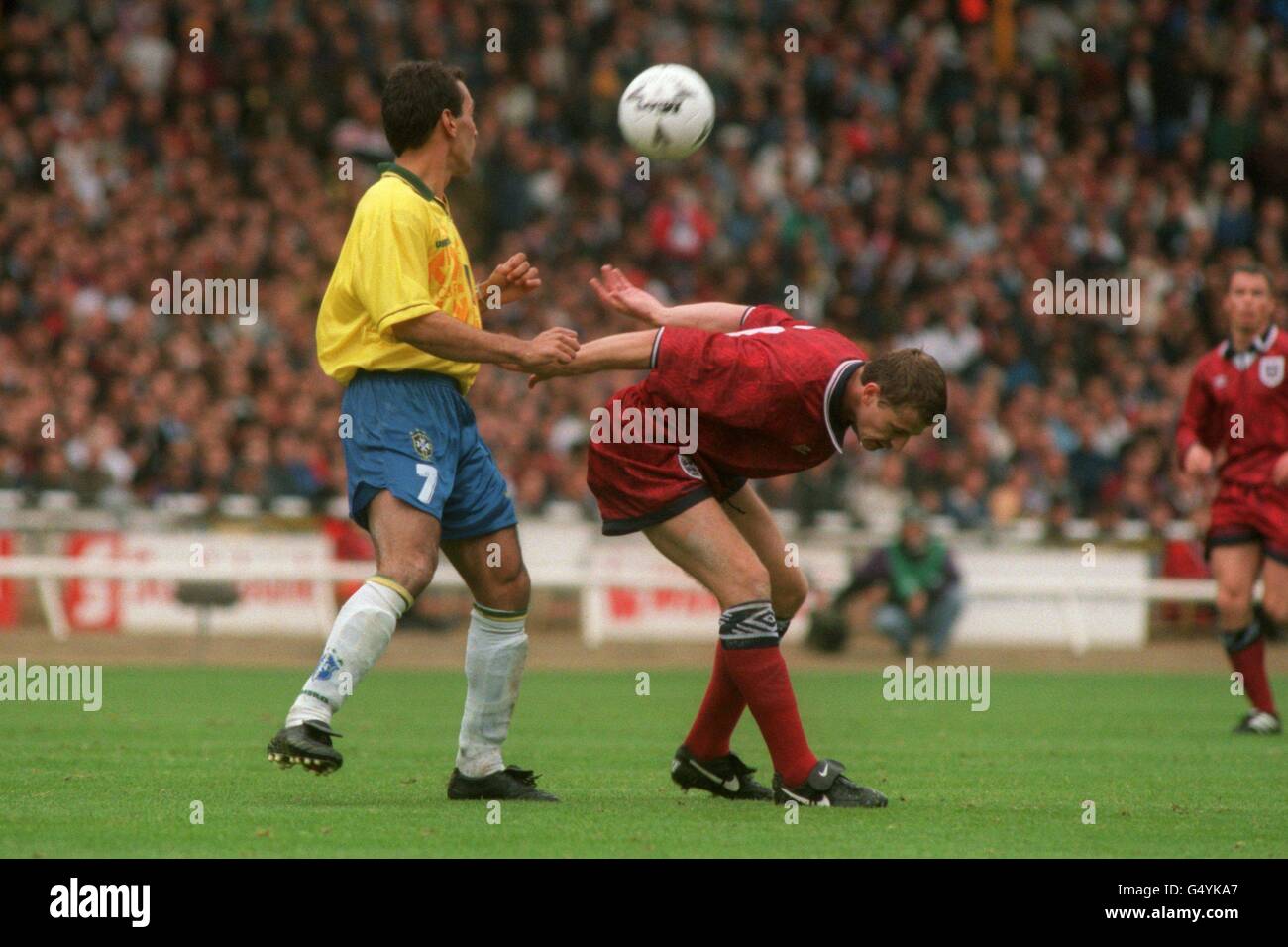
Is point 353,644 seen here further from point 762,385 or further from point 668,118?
point 668,118

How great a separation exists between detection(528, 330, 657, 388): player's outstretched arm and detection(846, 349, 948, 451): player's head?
80 cm

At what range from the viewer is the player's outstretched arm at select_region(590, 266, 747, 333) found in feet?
24.3

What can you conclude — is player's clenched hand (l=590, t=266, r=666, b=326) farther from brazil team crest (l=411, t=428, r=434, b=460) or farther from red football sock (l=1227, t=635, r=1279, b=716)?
red football sock (l=1227, t=635, r=1279, b=716)

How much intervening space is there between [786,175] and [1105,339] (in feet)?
13.6

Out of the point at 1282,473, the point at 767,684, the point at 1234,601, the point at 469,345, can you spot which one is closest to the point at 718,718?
the point at 767,684

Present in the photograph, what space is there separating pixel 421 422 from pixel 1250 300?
5980 mm

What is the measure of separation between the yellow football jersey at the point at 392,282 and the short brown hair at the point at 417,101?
15 centimetres

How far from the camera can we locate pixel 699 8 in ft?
78.1

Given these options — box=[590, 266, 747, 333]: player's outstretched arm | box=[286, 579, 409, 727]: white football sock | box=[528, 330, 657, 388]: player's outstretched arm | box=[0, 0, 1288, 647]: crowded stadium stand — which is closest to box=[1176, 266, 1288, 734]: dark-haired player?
box=[590, 266, 747, 333]: player's outstretched arm

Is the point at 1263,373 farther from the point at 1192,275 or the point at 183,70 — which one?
the point at 183,70

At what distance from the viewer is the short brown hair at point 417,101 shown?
24.1 ft

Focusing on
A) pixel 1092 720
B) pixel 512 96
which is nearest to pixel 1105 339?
pixel 512 96

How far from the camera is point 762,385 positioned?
711cm

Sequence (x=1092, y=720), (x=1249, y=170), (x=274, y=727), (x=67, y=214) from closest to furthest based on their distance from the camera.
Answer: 1. (x=274, y=727)
2. (x=1092, y=720)
3. (x=67, y=214)
4. (x=1249, y=170)
